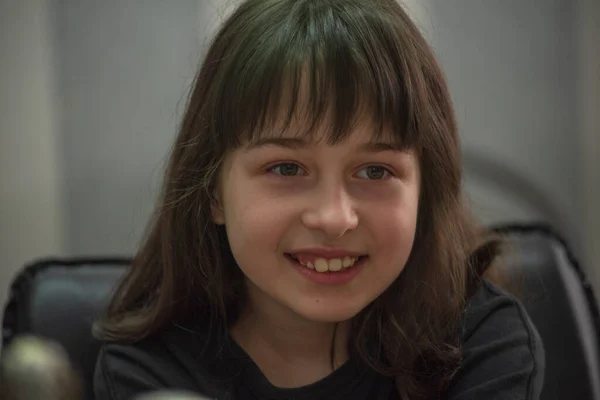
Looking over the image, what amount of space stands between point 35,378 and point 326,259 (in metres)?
0.45

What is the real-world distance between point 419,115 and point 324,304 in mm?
239

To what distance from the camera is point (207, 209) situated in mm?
1062

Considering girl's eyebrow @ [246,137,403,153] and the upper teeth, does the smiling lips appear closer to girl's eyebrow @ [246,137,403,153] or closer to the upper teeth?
the upper teeth

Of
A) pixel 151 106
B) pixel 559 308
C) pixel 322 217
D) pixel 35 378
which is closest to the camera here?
pixel 35 378

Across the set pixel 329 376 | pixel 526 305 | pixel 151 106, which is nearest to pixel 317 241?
pixel 329 376

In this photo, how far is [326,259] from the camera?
0.95 meters

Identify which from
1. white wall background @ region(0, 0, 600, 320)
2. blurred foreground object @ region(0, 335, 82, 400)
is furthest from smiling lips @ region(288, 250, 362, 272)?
white wall background @ region(0, 0, 600, 320)

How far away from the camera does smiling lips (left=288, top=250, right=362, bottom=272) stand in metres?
0.95

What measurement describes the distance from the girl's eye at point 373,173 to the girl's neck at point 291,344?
0.23m

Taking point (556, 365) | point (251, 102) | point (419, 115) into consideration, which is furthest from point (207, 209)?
point (556, 365)

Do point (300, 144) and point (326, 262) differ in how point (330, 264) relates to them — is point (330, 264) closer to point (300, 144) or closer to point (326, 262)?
point (326, 262)

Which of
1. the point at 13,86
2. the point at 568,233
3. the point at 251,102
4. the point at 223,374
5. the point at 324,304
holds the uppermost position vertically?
the point at 251,102

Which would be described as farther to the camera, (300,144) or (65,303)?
(65,303)

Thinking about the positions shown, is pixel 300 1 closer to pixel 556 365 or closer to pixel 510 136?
pixel 556 365
